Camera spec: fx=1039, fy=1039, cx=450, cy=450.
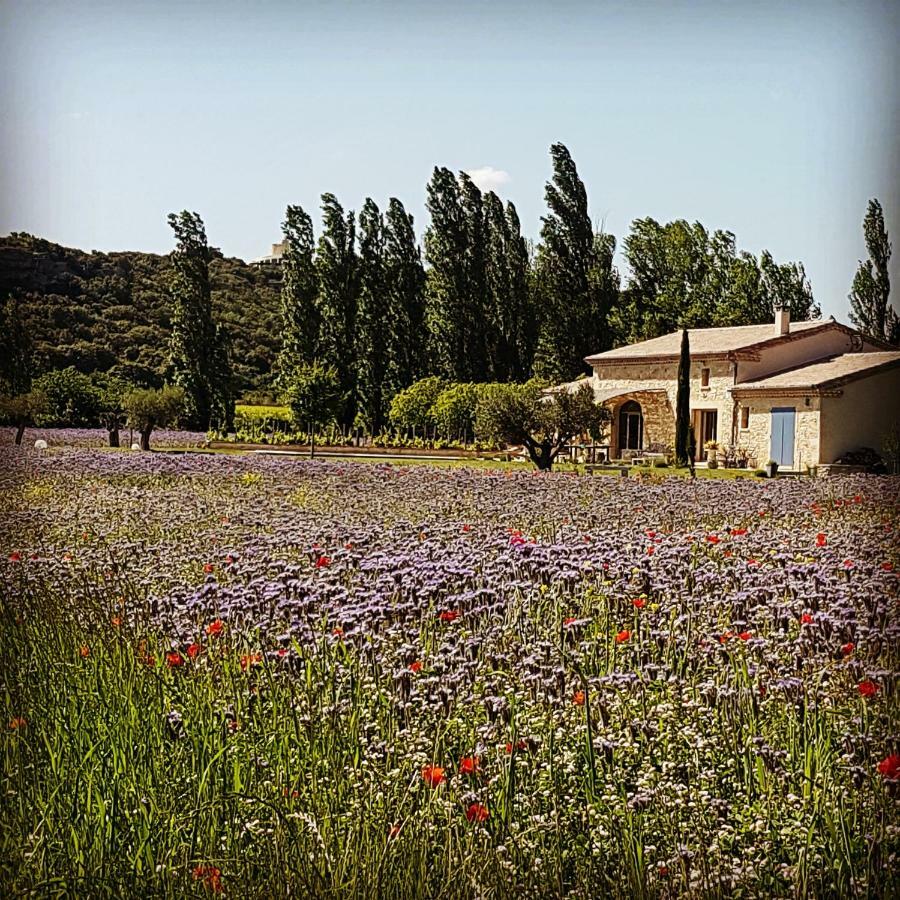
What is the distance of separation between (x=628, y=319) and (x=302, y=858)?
303 centimetres

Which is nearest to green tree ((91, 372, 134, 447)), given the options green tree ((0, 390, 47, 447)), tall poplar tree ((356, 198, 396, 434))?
green tree ((0, 390, 47, 447))

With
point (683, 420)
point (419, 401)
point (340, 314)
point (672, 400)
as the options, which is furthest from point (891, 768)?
point (683, 420)

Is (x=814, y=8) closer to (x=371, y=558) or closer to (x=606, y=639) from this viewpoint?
(x=606, y=639)

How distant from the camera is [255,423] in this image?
15.3 feet

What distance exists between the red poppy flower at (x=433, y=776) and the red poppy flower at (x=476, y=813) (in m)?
0.08

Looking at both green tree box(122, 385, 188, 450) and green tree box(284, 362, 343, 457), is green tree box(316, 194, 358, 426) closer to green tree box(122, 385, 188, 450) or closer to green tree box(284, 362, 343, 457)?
green tree box(284, 362, 343, 457)

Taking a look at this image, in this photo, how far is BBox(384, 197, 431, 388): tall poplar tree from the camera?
425 cm

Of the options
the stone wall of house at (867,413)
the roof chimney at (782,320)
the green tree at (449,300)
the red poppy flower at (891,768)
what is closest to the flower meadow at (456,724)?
the red poppy flower at (891,768)

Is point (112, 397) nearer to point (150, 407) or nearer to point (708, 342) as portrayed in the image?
point (150, 407)

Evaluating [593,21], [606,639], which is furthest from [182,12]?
[606,639]

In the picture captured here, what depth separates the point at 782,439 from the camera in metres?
8.38

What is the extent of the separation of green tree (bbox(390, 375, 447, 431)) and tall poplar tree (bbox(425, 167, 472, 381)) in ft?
0.40

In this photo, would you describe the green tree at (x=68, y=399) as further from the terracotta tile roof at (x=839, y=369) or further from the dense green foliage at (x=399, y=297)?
the terracotta tile roof at (x=839, y=369)

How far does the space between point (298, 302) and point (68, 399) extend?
3.42 feet
